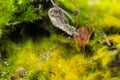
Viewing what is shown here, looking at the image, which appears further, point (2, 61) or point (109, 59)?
point (2, 61)

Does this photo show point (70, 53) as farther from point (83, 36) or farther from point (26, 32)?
point (26, 32)

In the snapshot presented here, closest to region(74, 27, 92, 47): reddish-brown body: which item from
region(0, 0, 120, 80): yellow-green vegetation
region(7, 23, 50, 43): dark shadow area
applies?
region(0, 0, 120, 80): yellow-green vegetation

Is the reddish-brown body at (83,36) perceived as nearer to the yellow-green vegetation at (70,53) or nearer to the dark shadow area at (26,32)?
the yellow-green vegetation at (70,53)

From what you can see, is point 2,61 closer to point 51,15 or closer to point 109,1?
point 51,15

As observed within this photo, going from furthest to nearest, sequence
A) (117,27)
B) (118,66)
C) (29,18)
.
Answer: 1. (29,18)
2. (117,27)
3. (118,66)

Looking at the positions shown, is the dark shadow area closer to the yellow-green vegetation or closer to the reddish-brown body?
the yellow-green vegetation

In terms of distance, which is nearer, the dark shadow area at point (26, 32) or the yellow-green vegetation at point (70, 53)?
the yellow-green vegetation at point (70, 53)

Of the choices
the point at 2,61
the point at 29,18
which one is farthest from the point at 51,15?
the point at 2,61

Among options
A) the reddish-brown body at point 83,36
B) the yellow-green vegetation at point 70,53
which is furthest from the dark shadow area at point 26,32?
the reddish-brown body at point 83,36
